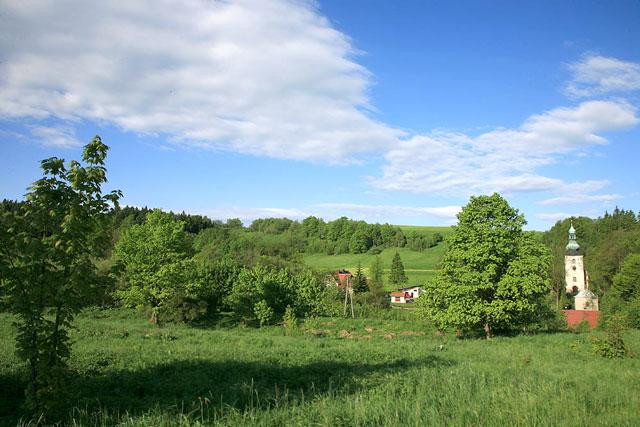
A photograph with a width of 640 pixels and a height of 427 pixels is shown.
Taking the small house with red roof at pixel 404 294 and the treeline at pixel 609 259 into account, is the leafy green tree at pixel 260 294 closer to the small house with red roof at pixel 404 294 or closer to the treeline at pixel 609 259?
the treeline at pixel 609 259

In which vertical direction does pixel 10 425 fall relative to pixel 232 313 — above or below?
above

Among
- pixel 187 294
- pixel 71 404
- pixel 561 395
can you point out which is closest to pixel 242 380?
pixel 71 404

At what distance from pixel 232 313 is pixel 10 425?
36.8 meters

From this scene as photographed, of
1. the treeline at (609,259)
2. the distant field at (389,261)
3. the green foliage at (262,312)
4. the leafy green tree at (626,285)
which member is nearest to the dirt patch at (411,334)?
the green foliage at (262,312)

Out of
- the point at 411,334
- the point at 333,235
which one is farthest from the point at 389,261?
the point at 411,334

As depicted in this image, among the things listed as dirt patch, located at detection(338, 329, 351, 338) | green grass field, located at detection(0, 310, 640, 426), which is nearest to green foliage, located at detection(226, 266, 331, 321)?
dirt patch, located at detection(338, 329, 351, 338)

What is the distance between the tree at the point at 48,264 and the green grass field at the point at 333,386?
73 centimetres

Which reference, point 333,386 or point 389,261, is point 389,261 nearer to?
point 389,261

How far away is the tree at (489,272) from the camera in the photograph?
2489 cm

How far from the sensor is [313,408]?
7.74 m

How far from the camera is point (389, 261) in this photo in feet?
395

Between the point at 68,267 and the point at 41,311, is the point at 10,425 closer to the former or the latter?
the point at 41,311

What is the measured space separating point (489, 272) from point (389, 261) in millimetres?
96328

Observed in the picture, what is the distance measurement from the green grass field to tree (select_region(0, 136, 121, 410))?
2.39 feet
